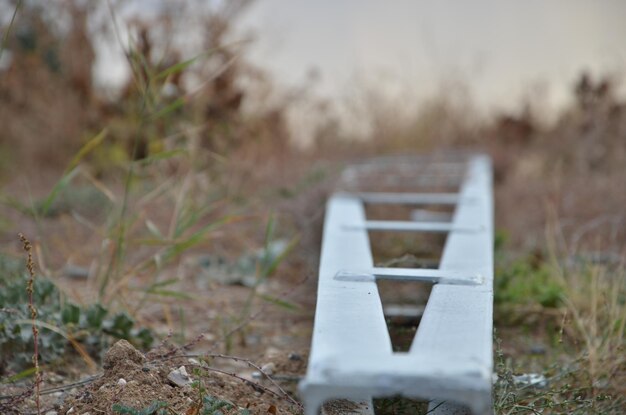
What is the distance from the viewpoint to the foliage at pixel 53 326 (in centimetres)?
249

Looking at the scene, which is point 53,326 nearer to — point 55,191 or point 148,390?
point 55,191

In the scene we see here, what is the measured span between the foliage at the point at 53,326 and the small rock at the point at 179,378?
1.72 feet

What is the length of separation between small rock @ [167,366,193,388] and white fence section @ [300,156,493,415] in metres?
0.37

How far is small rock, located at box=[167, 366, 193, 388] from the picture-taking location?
2098 mm

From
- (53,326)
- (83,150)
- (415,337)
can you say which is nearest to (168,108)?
(83,150)

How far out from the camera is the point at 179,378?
2115 mm

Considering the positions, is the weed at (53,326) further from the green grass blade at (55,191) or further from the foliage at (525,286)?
the foliage at (525,286)

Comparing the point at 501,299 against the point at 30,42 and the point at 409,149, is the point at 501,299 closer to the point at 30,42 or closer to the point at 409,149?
the point at 409,149

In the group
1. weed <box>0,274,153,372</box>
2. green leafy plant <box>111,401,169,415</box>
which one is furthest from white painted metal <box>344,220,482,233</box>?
green leafy plant <box>111,401,169,415</box>

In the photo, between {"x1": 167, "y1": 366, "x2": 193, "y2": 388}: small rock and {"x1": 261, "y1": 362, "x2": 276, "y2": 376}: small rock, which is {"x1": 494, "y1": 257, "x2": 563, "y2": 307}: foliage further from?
{"x1": 167, "y1": 366, "x2": 193, "y2": 388}: small rock

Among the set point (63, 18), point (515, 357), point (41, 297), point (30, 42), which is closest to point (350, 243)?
point (515, 357)

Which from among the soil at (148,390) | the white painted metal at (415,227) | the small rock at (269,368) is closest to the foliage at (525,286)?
the white painted metal at (415,227)

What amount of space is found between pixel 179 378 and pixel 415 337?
687 mm

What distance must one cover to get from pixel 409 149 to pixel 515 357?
18.4 feet
